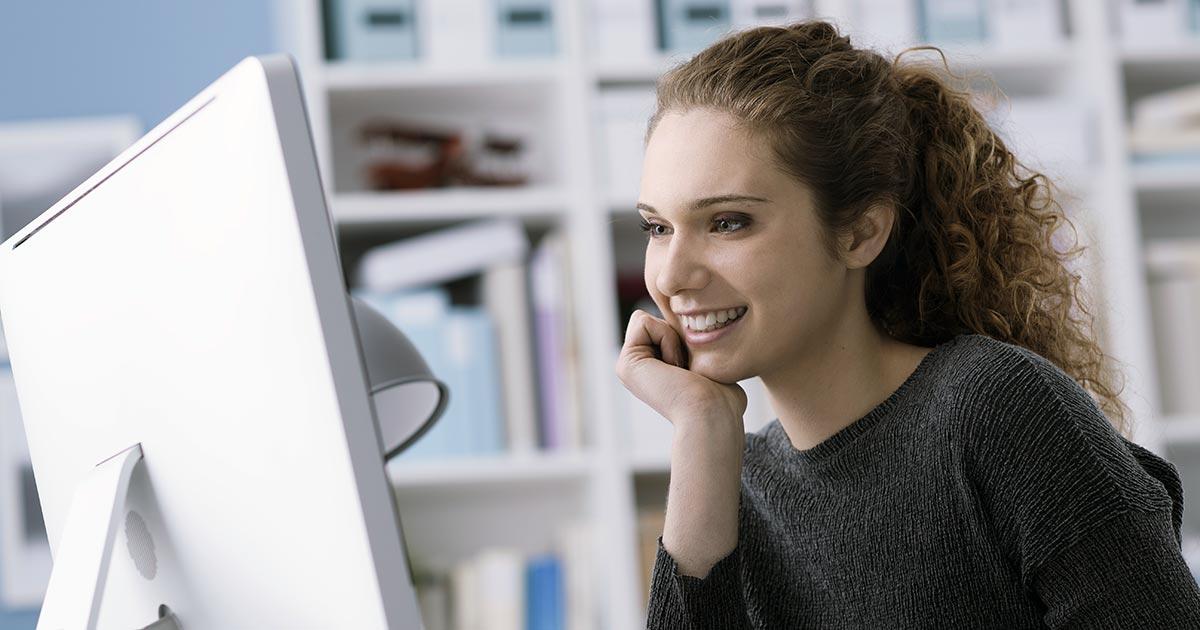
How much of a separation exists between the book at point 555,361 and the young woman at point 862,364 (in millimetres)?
907

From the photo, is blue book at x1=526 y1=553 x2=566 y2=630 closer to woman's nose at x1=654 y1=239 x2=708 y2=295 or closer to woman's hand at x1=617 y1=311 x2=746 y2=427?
woman's hand at x1=617 y1=311 x2=746 y2=427

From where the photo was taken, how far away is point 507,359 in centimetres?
220

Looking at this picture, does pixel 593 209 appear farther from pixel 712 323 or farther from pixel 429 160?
pixel 712 323

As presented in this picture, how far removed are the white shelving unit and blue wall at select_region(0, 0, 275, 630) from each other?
20cm

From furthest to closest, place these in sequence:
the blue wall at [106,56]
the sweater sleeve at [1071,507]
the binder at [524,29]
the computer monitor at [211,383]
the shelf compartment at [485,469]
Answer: the blue wall at [106,56]
the binder at [524,29]
the shelf compartment at [485,469]
the sweater sleeve at [1071,507]
the computer monitor at [211,383]

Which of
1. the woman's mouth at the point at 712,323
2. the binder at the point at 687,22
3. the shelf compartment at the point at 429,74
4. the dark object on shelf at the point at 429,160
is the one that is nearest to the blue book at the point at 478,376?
the dark object on shelf at the point at 429,160

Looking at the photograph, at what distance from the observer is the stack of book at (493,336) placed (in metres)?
2.18

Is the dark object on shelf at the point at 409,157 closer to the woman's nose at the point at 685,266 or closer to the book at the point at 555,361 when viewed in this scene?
the book at the point at 555,361

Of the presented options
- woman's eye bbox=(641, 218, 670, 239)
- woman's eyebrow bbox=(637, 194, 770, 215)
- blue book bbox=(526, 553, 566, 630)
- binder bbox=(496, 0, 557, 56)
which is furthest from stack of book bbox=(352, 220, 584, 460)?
woman's eyebrow bbox=(637, 194, 770, 215)

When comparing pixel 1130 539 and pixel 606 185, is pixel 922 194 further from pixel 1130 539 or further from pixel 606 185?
pixel 606 185

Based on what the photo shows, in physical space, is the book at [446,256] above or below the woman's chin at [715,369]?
above

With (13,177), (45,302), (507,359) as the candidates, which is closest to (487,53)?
(507,359)

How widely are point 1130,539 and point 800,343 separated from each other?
1.20 ft

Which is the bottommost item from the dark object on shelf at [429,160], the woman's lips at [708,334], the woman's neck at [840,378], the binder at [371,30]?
the woman's neck at [840,378]
